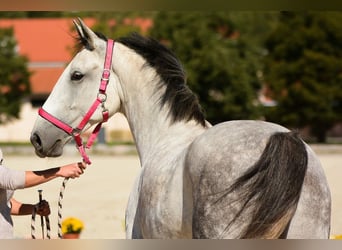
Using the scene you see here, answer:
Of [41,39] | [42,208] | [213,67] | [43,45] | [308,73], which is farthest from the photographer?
[41,39]

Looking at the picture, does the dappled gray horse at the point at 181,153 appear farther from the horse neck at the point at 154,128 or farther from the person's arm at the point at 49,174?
the person's arm at the point at 49,174

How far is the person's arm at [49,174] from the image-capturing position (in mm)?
3932

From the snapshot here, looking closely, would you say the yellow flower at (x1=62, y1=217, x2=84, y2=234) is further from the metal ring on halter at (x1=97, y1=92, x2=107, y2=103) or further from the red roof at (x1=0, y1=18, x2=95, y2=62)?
the red roof at (x1=0, y1=18, x2=95, y2=62)

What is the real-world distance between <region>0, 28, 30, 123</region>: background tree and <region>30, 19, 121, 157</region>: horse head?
117 ft

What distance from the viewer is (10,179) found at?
3838 mm

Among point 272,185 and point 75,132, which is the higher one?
point 75,132

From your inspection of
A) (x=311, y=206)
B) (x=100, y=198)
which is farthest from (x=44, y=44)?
(x=311, y=206)

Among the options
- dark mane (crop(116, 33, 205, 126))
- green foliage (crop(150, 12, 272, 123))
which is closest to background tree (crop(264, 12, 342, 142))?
green foliage (crop(150, 12, 272, 123))

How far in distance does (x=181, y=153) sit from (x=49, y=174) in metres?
0.80

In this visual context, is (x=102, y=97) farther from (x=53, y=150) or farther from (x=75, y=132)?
(x=53, y=150)

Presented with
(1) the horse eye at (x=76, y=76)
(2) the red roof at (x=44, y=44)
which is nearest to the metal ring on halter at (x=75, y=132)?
(1) the horse eye at (x=76, y=76)

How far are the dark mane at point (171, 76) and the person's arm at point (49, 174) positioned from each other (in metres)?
0.88

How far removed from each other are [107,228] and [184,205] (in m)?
6.13
